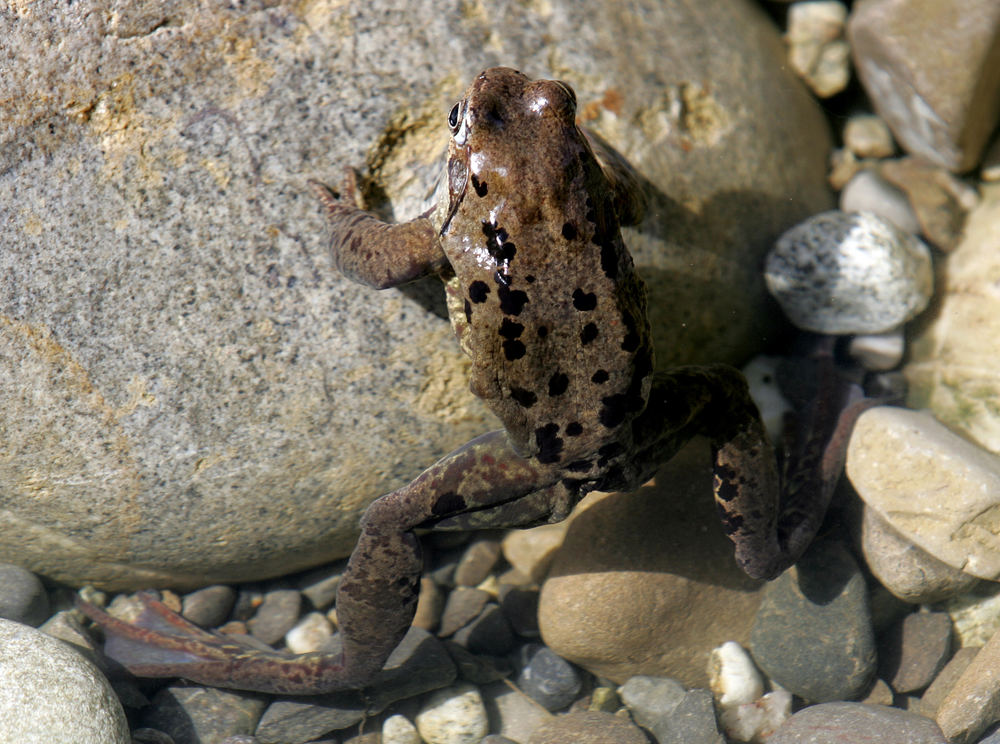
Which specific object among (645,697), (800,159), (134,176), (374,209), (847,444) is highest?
(134,176)

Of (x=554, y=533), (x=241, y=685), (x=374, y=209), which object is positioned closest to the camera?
(x=374, y=209)

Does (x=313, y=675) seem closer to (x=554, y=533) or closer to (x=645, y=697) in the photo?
(x=554, y=533)

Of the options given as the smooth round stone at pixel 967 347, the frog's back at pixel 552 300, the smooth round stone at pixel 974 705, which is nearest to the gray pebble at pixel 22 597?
the frog's back at pixel 552 300

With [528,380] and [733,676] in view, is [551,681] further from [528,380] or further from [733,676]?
[528,380]

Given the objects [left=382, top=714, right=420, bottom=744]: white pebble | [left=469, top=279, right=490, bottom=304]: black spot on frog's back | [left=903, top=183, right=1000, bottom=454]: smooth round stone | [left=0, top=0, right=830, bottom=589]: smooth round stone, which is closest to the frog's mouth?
[left=469, top=279, right=490, bottom=304]: black spot on frog's back

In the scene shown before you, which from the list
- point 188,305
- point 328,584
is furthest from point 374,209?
point 328,584

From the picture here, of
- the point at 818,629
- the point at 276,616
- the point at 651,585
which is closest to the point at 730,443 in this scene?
the point at 651,585
